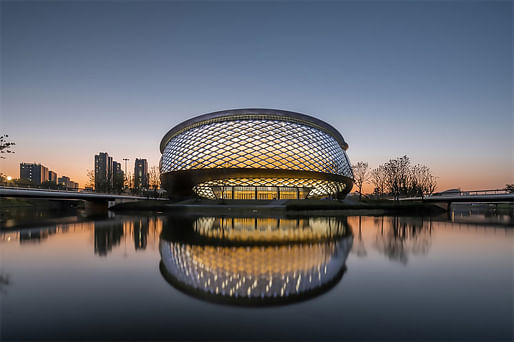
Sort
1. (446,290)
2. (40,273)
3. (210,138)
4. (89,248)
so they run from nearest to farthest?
1. (446,290)
2. (40,273)
3. (89,248)
4. (210,138)

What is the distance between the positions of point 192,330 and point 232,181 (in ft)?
148

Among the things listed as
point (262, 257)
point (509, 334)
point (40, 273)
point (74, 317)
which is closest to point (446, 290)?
point (509, 334)

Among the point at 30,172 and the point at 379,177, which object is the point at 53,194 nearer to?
the point at 379,177

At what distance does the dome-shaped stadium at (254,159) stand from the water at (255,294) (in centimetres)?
3731

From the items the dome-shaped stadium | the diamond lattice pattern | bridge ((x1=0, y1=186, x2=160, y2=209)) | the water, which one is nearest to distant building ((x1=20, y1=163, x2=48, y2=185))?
bridge ((x1=0, y1=186, x2=160, y2=209))

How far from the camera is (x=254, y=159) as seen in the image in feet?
159

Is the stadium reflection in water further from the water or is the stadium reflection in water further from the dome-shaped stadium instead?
the dome-shaped stadium

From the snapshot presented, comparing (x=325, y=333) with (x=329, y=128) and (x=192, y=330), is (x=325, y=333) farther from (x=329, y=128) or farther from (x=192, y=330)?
(x=329, y=128)

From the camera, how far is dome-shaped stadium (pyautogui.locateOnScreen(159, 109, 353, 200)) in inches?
1890

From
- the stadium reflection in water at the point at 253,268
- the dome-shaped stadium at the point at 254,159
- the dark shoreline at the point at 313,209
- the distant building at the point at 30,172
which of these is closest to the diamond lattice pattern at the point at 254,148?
the dome-shaped stadium at the point at 254,159

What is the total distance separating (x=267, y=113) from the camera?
52125 millimetres

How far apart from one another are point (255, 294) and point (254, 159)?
4314 cm

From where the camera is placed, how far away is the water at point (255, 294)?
4113mm

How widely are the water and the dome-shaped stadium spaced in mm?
37307
